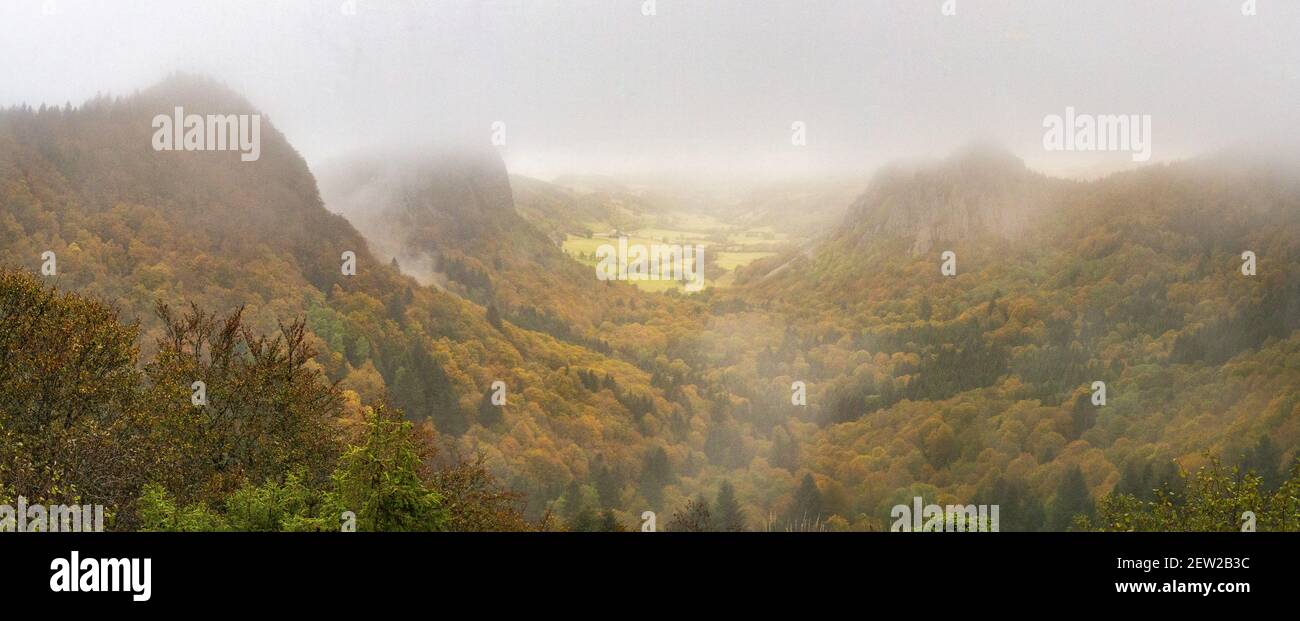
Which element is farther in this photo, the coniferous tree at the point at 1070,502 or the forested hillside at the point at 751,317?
the forested hillside at the point at 751,317

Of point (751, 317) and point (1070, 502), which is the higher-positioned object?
point (751, 317)

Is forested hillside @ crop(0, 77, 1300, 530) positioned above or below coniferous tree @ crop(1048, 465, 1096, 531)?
above

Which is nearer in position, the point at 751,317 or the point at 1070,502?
the point at 1070,502

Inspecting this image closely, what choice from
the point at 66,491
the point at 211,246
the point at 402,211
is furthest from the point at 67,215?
the point at 66,491

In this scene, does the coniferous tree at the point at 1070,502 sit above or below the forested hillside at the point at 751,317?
below

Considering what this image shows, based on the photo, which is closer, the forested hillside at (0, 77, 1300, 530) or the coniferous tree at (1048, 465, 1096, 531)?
the coniferous tree at (1048, 465, 1096, 531)
